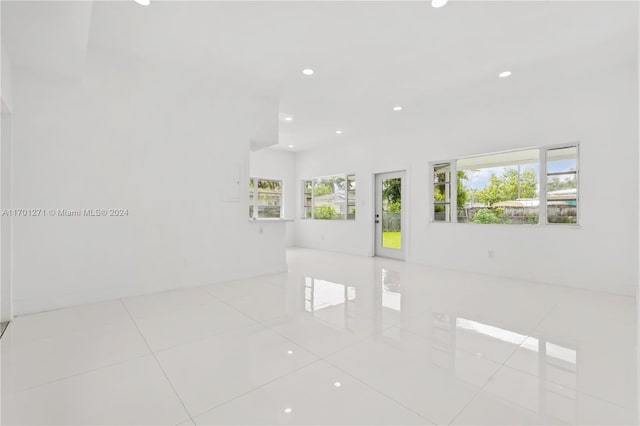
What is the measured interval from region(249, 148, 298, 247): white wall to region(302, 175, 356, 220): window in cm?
38

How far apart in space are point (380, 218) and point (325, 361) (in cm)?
510

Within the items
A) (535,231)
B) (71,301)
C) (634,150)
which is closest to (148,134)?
(71,301)

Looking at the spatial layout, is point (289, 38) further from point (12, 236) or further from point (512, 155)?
point (512, 155)

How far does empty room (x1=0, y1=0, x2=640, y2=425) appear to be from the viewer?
1739mm

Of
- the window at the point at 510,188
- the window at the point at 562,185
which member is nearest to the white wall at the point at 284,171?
the window at the point at 510,188

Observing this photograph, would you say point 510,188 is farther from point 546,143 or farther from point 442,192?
point 442,192

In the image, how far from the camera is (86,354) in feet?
6.90

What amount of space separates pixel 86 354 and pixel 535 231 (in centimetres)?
569

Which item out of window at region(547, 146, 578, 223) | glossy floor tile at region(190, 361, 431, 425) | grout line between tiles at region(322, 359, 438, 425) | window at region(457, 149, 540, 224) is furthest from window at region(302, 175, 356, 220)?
glossy floor tile at region(190, 361, 431, 425)

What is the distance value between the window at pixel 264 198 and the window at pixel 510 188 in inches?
178

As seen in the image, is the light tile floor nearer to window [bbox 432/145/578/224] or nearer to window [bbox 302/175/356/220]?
window [bbox 432/145/578/224]

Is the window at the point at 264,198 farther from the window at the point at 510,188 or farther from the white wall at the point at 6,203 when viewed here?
the white wall at the point at 6,203

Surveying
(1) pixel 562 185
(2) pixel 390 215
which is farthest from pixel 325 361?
(2) pixel 390 215

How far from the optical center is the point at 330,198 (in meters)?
8.07
